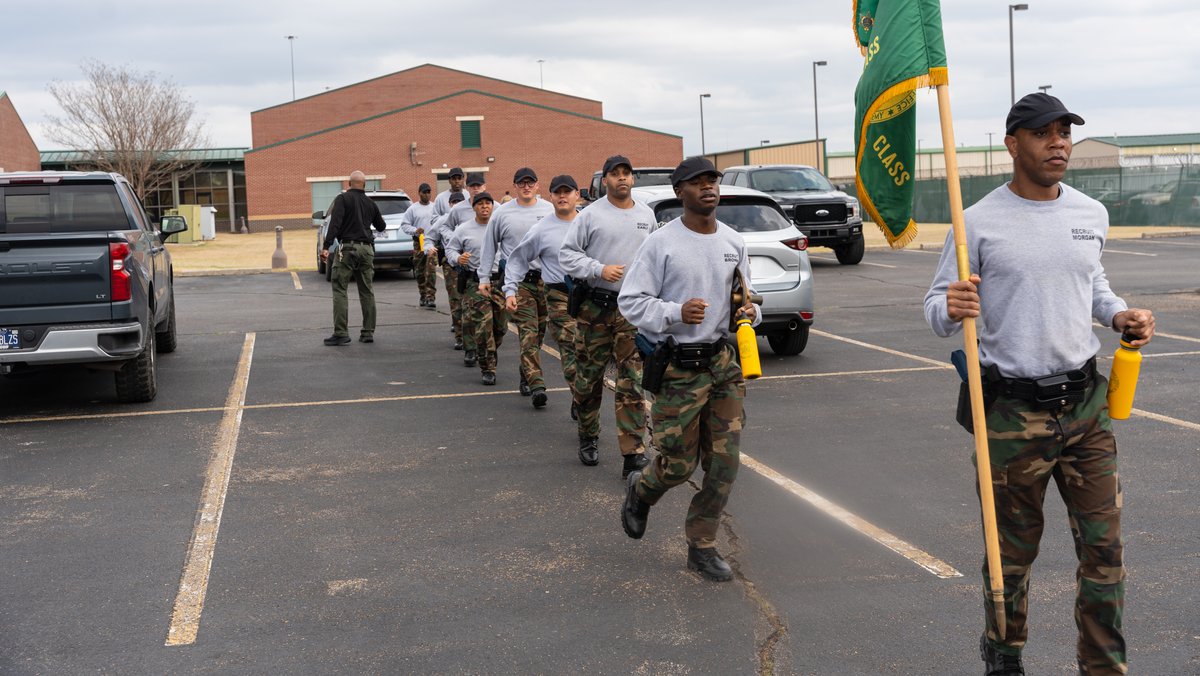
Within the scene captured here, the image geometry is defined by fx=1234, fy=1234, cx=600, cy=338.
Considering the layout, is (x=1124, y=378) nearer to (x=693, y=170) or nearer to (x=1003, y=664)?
(x=1003, y=664)

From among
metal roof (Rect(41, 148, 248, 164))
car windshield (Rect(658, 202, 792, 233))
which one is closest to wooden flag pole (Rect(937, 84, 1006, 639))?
car windshield (Rect(658, 202, 792, 233))

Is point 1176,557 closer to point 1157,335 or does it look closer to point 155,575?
point 155,575

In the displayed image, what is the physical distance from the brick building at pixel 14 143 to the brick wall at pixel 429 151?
10.1 meters

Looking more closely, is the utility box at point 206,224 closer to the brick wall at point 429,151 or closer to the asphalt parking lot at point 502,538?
the brick wall at point 429,151

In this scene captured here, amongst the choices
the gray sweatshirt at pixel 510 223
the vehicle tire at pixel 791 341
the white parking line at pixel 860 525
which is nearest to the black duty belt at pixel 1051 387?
the white parking line at pixel 860 525

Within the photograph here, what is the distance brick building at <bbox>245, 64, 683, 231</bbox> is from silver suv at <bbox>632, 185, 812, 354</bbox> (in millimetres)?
44963

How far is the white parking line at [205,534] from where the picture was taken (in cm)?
500

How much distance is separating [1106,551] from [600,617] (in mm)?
1954

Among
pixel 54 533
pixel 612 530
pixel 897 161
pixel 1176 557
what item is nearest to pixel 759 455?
pixel 612 530

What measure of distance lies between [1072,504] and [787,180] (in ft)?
70.0

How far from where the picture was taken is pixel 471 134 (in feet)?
194

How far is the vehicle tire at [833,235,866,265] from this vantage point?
2445cm

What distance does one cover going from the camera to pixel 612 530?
6301mm

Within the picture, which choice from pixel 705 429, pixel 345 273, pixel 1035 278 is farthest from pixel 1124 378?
pixel 345 273
